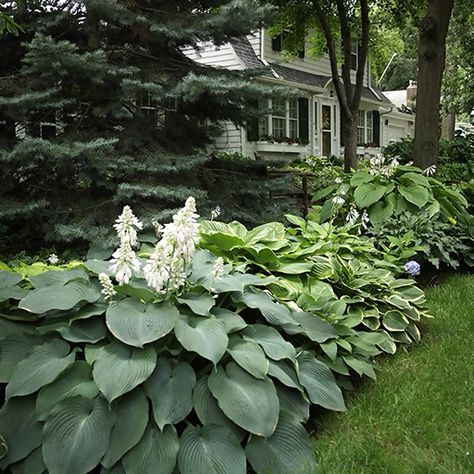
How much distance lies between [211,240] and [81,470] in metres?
1.99

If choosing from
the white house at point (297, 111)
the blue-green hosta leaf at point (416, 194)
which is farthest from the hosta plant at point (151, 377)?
the white house at point (297, 111)

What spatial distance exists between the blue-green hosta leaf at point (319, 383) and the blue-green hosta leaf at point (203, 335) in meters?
0.51

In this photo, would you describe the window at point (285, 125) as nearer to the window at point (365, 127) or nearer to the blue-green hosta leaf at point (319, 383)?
the window at point (365, 127)

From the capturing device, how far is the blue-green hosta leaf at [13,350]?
97.7 inches

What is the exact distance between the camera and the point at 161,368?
2.48 metres

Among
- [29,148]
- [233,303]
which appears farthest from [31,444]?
[29,148]

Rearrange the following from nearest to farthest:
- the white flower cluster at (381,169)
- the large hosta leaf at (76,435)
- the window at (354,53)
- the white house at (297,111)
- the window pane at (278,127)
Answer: the large hosta leaf at (76,435) → the white flower cluster at (381,169) → the white house at (297,111) → the window pane at (278,127) → the window at (354,53)

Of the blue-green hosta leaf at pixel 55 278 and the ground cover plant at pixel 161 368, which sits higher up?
Answer: the blue-green hosta leaf at pixel 55 278

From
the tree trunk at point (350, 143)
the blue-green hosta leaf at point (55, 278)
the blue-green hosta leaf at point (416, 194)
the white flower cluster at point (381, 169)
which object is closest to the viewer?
the blue-green hosta leaf at point (55, 278)

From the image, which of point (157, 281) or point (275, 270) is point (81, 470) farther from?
point (275, 270)

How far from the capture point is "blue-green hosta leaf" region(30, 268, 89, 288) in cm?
285

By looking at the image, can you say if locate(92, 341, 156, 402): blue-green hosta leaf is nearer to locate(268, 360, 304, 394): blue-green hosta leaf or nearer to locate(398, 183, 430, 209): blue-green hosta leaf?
locate(268, 360, 304, 394): blue-green hosta leaf

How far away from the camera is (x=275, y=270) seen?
148 inches

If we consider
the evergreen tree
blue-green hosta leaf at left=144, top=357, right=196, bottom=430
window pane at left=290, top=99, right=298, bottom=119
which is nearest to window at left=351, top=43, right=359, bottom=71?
window pane at left=290, top=99, right=298, bottom=119
